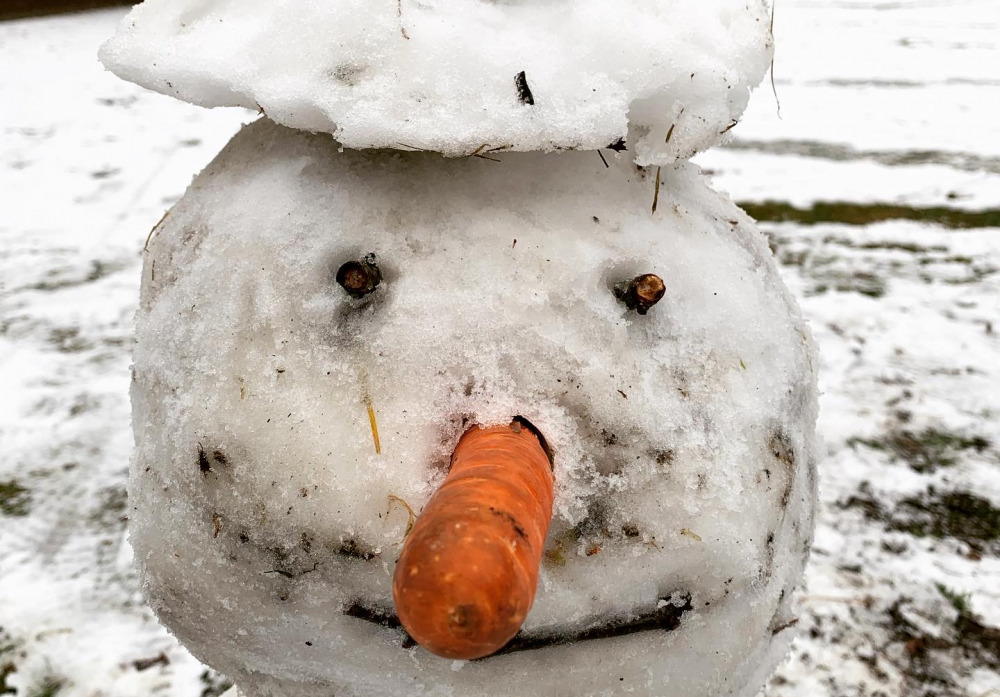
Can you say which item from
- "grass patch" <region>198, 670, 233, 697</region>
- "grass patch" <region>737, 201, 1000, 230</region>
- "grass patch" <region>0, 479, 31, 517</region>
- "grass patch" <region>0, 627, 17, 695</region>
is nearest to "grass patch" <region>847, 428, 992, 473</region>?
"grass patch" <region>737, 201, 1000, 230</region>

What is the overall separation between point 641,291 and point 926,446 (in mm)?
2100

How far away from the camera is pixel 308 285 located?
985 millimetres

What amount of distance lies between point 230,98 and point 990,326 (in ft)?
10.5

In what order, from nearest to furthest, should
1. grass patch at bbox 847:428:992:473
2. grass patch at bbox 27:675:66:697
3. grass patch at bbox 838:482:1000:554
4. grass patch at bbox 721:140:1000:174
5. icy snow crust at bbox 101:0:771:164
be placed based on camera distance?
1. icy snow crust at bbox 101:0:771:164
2. grass patch at bbox 27:675:66:697
3. grass patch at bbox 838:482:1000:554
4. grass patch at bbox 847:428:992:473
5. grass patch at bbox 721:140:1000:174

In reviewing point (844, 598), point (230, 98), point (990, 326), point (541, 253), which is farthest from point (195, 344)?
point (990, 326)

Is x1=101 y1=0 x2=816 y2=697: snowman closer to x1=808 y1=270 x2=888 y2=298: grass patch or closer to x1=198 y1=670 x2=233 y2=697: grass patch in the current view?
x1=198 y1=670 x2=233 y2=697: grass patch

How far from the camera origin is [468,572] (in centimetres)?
59

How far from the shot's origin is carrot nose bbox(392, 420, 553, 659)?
0.59 metres

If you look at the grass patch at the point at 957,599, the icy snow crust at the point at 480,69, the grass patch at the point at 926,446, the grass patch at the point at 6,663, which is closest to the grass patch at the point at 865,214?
the grass patch at the point at 926,446

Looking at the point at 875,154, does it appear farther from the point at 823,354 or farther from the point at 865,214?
the point at 823,354

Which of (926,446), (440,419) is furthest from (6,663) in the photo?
(926,446)

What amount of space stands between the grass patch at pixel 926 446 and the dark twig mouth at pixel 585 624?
1.91 m

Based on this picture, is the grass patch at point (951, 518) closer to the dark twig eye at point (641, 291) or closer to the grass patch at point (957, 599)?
the grass patch at point (957, 599)

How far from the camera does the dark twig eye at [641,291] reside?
960 millimetres
